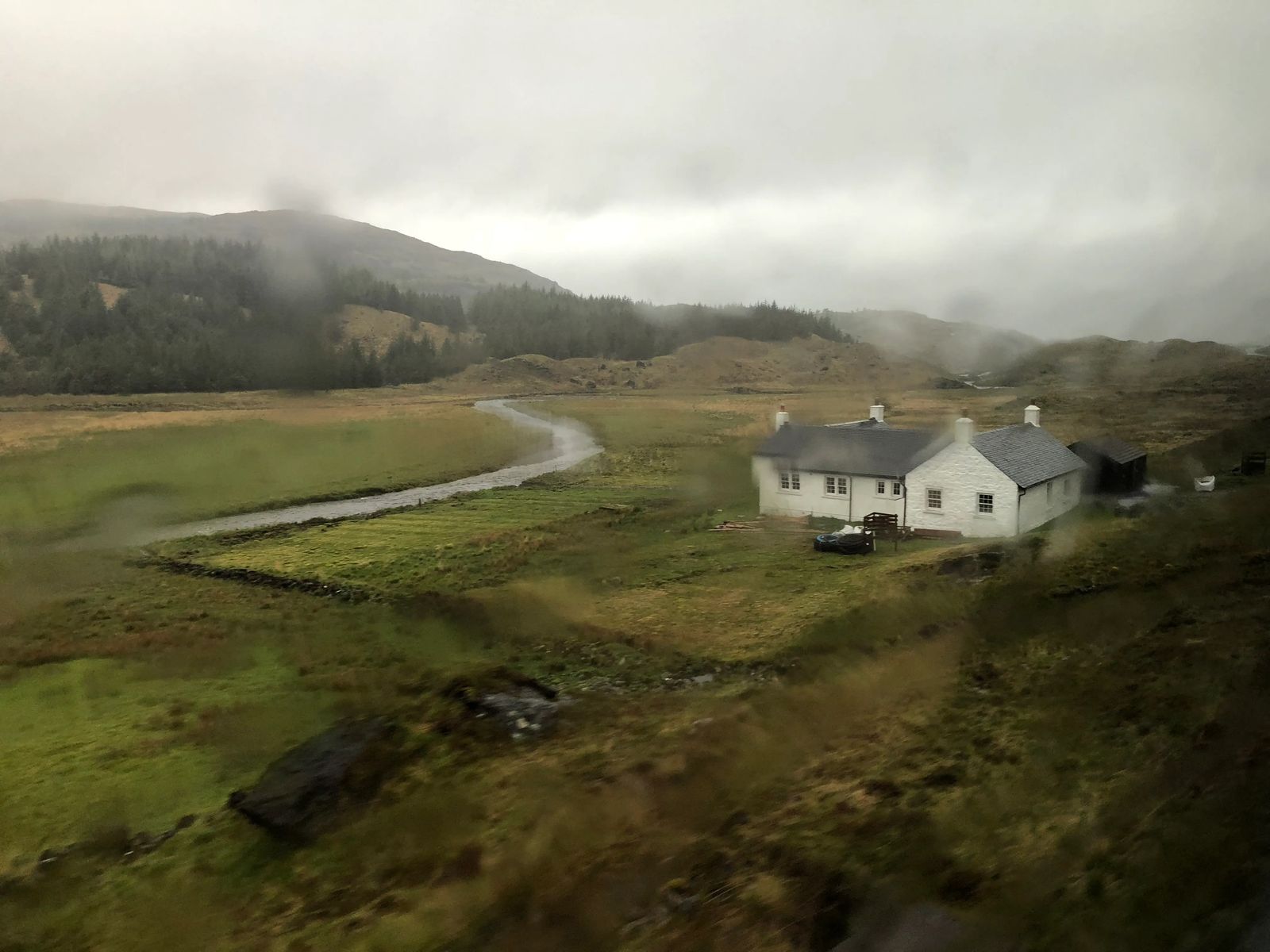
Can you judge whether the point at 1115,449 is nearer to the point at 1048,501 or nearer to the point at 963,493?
the point at 1048,501

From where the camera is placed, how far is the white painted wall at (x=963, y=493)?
11.7 m

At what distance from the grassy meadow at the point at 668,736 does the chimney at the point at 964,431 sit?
273cm

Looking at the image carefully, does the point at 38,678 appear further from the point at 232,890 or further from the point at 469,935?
the point at 469,935

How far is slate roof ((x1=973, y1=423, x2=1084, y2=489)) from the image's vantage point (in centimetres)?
1187

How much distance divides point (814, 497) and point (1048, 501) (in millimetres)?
3778

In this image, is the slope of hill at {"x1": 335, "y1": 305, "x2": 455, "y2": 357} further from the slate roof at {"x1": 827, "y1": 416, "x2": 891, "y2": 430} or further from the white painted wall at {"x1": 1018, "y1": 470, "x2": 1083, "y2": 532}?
the white painted wall at {"x1": 1018, "y1": 470, "x2": 1083, "y2": 532}

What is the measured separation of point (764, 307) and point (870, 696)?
1189 centimetres

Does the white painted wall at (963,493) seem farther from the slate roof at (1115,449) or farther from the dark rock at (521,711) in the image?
the dark rock at (521,711)

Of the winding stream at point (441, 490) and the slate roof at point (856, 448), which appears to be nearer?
the winding stream at point (441, 490)

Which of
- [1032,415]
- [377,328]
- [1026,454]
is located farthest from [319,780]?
[1032,415]

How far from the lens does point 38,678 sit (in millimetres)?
7262

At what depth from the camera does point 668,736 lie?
569cm

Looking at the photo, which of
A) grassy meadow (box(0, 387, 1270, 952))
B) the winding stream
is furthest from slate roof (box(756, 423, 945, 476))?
the winding stream

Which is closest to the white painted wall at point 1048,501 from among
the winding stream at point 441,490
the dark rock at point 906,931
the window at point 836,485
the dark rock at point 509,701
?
the window at point 836,485
